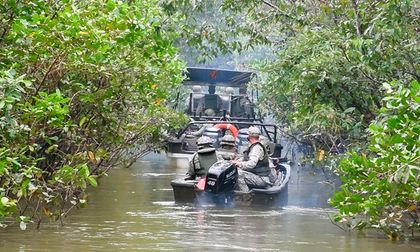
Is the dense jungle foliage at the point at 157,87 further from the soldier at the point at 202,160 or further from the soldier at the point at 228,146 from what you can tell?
the soldier at the point at 228,146

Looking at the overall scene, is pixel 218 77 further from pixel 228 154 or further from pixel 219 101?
pixel 228 154

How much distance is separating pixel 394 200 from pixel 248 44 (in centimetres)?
766

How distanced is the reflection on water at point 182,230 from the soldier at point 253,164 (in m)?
0.56

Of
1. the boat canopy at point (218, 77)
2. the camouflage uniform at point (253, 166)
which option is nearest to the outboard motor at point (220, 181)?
the camouflage uniform at point (253, 166)

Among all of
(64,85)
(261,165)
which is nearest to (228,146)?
(261,165)

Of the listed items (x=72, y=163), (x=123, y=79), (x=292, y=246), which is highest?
(x=123, y=79)

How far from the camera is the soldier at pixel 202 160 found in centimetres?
1559

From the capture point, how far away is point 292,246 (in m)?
11.3

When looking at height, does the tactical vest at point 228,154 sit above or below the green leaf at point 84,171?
above

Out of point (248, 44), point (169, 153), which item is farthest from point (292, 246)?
point (169, 153)

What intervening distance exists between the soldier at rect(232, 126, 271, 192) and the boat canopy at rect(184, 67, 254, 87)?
10.7 meters

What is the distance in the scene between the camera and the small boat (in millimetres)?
14758

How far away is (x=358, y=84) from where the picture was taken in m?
14.1

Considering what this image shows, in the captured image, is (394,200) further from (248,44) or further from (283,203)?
(248,44)
